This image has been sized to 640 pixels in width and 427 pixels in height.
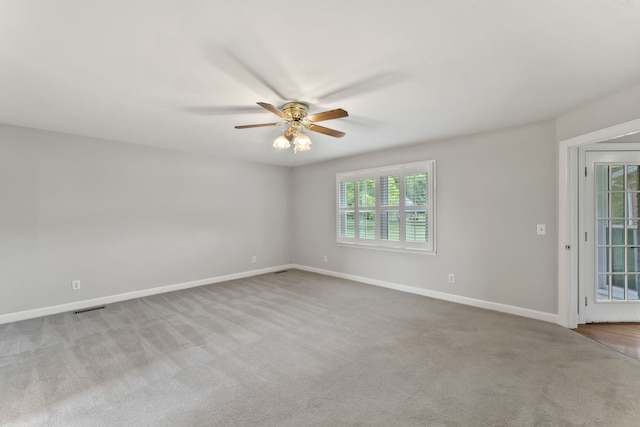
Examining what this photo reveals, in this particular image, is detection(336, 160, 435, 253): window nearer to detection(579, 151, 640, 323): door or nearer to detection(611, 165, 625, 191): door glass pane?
detection(579, 151, 640, 323): door

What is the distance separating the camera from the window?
4.29m

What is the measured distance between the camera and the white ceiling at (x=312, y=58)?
1499 millimetres

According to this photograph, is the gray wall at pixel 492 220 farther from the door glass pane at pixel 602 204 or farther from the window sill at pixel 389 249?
the door glass pane at pixel 602 204

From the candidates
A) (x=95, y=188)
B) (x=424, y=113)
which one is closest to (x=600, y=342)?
(x=424, y=113)

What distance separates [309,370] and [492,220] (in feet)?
9.91

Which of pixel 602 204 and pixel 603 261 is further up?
pixel 602 204

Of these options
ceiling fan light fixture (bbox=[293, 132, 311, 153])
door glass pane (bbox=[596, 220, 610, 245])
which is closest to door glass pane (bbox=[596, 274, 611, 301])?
door glass pane (bbox=[596, 220, 610, 245])

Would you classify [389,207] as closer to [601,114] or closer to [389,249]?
[389,249]

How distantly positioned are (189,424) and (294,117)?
2.48 meters

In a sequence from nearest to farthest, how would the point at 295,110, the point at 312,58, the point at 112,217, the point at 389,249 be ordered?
1. the point at 312,58
2. the point at 295,110
3. the point at 112,217
4. the point at 389,249

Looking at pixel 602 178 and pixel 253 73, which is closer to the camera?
pixel 253 73

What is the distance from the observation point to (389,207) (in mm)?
4754

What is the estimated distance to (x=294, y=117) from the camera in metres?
2.62

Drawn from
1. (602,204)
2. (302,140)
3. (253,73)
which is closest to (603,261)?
(602,204)
